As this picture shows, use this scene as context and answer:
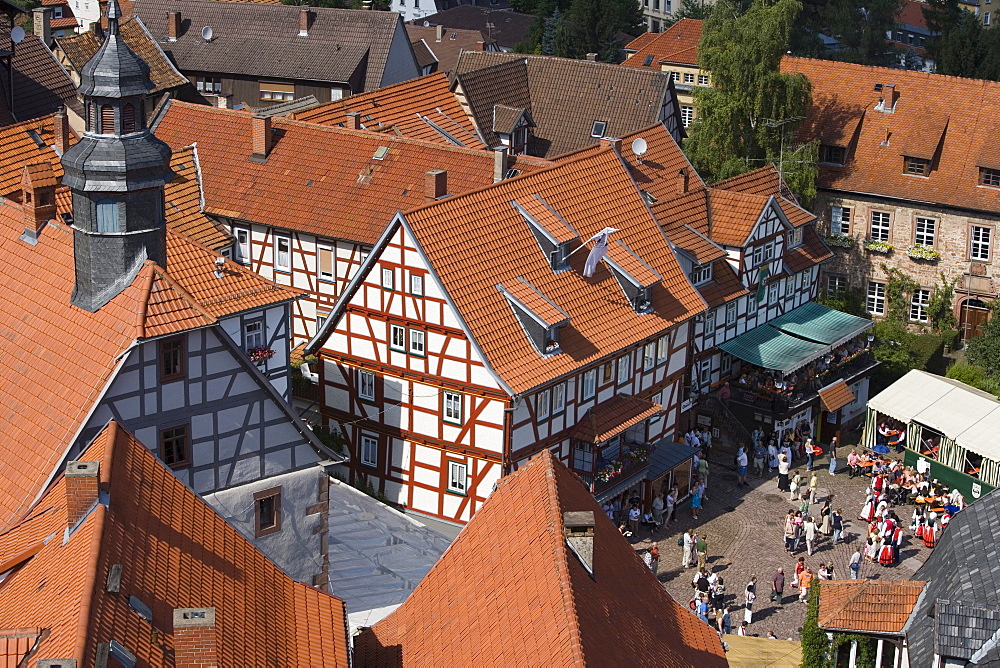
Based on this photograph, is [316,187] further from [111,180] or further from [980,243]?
[980,243]

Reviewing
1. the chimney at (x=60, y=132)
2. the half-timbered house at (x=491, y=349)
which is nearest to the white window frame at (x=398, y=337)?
the half-timbered house at (x=491, y=349)

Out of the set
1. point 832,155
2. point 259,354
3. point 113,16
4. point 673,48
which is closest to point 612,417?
point 259,354

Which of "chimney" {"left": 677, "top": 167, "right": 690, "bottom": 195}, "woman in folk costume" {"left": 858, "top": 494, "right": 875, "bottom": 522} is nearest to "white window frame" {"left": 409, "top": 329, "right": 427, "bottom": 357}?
"chimney" {"left": 677, "top": 167, "right": 690, "bottom": 195}

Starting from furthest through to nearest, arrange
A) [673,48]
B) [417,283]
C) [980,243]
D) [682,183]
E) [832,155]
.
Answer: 1. [673,48]
2. [832,155]
3. [980,243]
4. [682,183]
5. [417,283]

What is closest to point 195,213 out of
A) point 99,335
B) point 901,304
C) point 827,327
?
point 99,335

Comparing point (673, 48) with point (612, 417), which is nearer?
point (612, 417)

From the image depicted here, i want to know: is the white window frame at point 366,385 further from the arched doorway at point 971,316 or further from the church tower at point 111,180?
the arched doorway at point 971,316

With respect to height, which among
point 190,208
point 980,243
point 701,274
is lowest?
point 980,243
